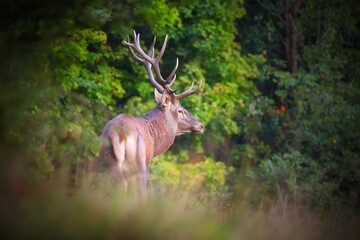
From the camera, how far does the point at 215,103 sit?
1653 cm

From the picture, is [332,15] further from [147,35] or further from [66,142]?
[66,142]

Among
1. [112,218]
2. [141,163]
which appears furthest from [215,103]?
[112,218]

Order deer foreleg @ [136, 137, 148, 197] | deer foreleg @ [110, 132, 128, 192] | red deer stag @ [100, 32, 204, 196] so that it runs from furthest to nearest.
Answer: deer foreleg @ [136, 137, 148, 197], red deer stag @ [100, 32, 204, 196], deer foreleg @ [110, 132, 128, 192]

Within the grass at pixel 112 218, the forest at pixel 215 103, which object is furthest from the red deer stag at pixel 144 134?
the grass at pixel 112 218

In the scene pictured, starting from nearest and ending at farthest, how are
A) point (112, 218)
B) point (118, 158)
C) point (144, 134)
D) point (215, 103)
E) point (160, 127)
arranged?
point (112, 218) → point (118, 158) → point (144, 134) → point (160, 127) → point (215, 103)

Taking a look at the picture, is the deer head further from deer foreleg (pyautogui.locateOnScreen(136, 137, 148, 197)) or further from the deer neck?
deer foreleg (pyautogui.locateOnScreen(136, 137, 148, 197))

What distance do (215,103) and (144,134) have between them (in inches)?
304

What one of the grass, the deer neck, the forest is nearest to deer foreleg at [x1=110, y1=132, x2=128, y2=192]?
the forest

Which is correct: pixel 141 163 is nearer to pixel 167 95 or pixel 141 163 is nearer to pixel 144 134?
pixel 144 134

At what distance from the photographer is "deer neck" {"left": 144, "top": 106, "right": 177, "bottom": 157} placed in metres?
9.47

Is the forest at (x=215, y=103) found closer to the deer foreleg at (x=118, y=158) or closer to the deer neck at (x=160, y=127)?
the deer foreleg at (x=118, y=158)

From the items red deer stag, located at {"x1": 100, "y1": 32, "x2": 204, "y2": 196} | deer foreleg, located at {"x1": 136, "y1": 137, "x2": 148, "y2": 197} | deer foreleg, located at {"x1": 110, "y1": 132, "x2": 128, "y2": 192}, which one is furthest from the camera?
deer foreleg, located at {"x1": 136, "y1": 137, "x2": 148, "y2": 197}

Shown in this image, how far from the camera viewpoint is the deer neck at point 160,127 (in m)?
9.47

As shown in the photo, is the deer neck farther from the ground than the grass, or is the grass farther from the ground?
the deer neck
